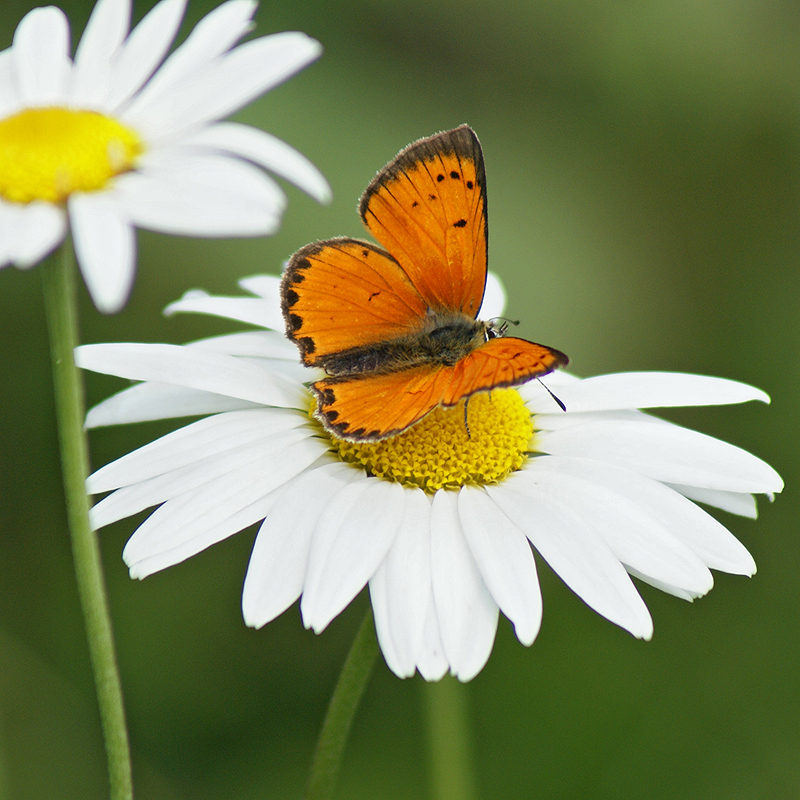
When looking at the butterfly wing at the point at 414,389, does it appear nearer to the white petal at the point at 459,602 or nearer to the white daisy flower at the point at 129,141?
the white petal at the point at 459,602

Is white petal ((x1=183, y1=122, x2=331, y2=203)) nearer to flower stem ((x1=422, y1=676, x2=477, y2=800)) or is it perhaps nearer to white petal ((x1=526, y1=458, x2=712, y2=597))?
white petal ((x1=526, y1=458, x2=712, y2=597))

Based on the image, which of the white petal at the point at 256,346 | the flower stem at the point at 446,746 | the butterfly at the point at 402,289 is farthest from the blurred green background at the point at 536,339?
the butterfly at the point at 402,289

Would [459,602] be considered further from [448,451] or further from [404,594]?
[448,451]

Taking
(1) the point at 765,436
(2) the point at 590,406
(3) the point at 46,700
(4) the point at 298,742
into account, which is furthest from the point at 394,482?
(1) the point at 765,436

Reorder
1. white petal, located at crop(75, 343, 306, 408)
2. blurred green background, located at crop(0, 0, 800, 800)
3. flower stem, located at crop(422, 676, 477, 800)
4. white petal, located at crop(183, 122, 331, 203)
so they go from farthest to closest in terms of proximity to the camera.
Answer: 1. blurred green background, located at crop(0, 0, 800, 800)
2. flower stem, located at crop(422, 676, 477, 800)
3. white petal, located at crop(75, 343, 306, 408)
4. white petal, located at crop(183, 122, 331, 203)

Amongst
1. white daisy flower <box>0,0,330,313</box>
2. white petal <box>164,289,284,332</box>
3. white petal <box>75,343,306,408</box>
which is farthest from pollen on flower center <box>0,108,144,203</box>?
white petal <box>164,289,284,332</box>

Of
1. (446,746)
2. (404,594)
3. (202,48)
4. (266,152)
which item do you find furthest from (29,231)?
(446,746)

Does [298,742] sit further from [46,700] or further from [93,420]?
[93,420]
